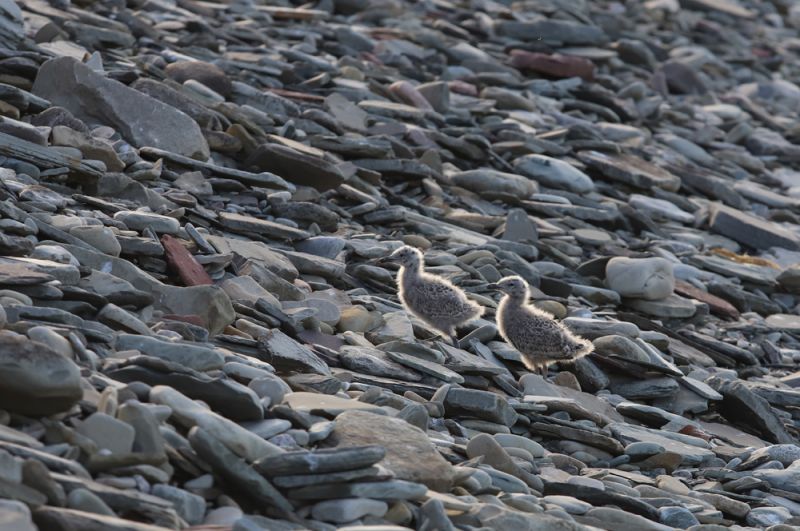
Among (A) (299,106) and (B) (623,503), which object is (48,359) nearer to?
(B) (623,503)

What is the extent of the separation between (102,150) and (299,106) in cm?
390

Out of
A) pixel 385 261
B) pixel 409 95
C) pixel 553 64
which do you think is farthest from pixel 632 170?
pixel 385 261

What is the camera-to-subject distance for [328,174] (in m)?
11.4

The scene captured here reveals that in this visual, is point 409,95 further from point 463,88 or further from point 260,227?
point 260,227

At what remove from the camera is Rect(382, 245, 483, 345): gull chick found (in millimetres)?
9227

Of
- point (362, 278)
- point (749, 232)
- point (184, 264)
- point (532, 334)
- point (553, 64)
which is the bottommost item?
point (749, 232)

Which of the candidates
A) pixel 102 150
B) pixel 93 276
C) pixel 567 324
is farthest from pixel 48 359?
pixel 567 324

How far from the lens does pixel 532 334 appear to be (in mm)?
9125

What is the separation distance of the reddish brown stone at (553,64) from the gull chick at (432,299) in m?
9.31

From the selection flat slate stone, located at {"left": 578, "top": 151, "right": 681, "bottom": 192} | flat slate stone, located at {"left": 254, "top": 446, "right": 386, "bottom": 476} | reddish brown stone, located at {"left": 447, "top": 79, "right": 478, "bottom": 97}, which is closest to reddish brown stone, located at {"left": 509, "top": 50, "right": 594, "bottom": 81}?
reddish brown stone, located at {"left": 447, "top": 79, "right": 478, "bottom": 97}

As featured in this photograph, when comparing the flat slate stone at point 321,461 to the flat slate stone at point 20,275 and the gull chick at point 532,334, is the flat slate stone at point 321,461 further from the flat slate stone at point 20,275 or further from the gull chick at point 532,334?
the gull chick at point 532,334

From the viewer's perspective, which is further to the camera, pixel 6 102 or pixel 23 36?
pixel 23 36

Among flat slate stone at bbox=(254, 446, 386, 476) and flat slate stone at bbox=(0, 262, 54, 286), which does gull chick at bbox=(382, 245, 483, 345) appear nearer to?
flat slate stone at bbox=(0, 262, 54, 286)

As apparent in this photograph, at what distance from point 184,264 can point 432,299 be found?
1.72 m
